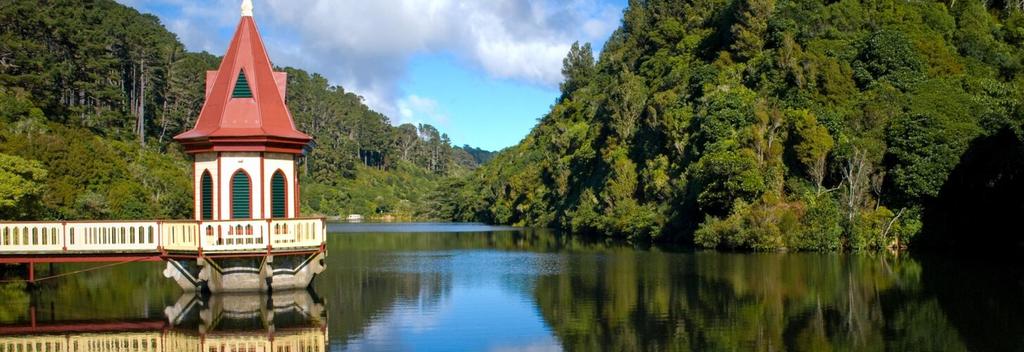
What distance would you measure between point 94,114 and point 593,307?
5932cm

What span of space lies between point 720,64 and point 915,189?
80.1 feet

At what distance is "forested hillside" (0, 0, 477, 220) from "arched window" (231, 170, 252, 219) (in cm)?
1061

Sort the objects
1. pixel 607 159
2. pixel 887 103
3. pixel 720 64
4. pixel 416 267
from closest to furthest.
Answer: pixel 416 267 < pixel 887 103 < pixel 720 64 < pixel 607 159

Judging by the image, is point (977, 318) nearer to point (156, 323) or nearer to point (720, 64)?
point (156, 323)

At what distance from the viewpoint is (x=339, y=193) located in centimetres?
13325

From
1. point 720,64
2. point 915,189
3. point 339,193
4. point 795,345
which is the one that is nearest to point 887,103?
point 915,189

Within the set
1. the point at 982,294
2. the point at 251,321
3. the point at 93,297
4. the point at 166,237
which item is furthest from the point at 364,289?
the point at 982,294

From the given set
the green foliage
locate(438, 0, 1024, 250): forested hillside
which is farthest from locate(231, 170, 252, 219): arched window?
locate(438, 0, 1024, 250): forested hillside

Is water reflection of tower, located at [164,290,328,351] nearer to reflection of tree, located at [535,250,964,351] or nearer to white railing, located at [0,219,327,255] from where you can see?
white railing, located at [0,219,327,255]

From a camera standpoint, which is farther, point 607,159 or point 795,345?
point 607,159

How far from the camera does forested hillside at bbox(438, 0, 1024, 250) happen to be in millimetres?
45375

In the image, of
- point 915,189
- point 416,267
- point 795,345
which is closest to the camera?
point 795,345

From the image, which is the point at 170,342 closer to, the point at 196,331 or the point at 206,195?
the point at 196,331

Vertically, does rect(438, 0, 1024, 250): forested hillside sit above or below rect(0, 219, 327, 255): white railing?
above
